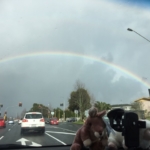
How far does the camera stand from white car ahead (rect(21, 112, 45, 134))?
607 centimetres

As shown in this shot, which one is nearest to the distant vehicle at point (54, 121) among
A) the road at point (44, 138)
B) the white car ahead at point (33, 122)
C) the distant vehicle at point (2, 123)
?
the road at point (44, 138)

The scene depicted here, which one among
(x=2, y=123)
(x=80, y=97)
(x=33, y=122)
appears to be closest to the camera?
(x=80, y=97)

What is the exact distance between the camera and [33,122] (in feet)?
21.1

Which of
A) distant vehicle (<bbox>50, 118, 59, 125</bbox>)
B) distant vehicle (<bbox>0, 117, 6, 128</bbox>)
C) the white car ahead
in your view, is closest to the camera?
the white car ahead

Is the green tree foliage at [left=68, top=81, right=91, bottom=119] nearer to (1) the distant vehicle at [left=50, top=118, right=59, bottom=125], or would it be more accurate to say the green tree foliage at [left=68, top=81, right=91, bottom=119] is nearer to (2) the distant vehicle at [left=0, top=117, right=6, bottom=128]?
(1) the distant vehicle at [left=50, top=118, right=59, bottom=125]

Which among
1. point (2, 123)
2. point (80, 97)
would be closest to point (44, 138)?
point (80, 97)

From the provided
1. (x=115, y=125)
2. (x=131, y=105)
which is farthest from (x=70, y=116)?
(x=115, y=125)

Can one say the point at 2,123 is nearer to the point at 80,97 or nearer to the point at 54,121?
the point at 54,121

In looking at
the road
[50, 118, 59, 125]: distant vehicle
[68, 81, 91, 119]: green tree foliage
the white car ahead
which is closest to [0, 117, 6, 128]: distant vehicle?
the road

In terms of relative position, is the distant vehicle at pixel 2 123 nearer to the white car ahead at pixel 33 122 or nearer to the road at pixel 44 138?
the road at pixel 44 138

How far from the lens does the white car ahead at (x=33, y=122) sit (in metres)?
6.07

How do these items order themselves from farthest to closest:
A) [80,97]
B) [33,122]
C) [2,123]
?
1. [2,123]
2. [33,122]
3. [80,97]

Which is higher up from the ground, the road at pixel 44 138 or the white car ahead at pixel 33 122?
the white car ahead at pixel 33 122

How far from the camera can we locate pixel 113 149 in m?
3.93
